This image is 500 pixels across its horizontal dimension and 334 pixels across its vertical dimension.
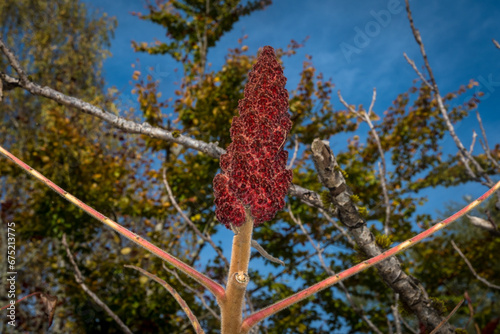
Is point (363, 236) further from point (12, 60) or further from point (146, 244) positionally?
point (12, 60)

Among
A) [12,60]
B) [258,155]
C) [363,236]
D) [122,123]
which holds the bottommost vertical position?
[258,155]

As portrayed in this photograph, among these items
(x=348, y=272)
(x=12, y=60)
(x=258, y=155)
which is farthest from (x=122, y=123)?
(x=348, y=272)

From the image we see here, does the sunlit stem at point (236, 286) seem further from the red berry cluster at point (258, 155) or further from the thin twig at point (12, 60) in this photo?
the thin twig at point (12, 60)

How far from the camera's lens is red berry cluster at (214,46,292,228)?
91cm

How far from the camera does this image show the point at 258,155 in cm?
96

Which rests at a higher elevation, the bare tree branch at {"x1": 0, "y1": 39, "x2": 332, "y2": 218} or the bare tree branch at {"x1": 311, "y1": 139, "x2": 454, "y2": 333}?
the bare tree branch at {"x1": 0, "y1": 39, "x2": 332, "y2": 218}

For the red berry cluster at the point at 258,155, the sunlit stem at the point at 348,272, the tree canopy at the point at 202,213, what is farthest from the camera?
the tree canopy at the point at 202,213

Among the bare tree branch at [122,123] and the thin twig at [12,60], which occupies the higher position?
the thin twig at [12,60]

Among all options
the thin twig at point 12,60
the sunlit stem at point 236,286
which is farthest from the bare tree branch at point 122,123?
the sunlit stem at point 236,286

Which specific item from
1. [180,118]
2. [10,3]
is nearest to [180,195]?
[180,118]

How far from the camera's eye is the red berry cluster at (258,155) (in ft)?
3.00

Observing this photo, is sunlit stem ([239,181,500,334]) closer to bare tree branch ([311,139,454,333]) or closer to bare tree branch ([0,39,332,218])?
bare tree branch ([311,139,454,333])

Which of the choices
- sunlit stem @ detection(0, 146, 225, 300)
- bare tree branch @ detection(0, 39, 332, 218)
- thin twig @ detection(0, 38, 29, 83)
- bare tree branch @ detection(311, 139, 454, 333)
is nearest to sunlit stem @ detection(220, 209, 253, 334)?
sunlit stem @ detection(0, 146, 225, 300)

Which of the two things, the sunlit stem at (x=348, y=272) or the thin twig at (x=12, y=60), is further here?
the thin twig at (x=12, y=60)
